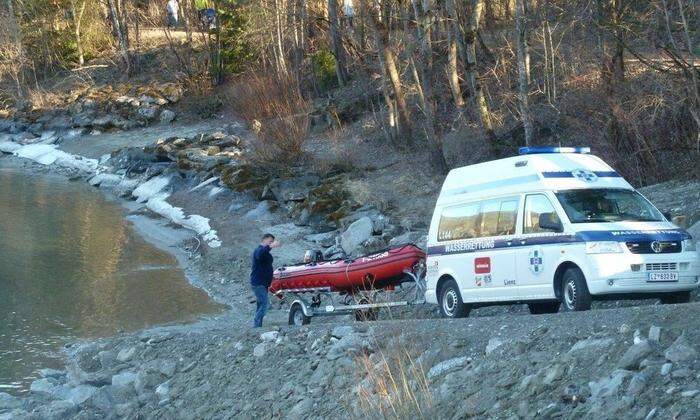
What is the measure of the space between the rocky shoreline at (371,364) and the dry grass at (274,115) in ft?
23.2

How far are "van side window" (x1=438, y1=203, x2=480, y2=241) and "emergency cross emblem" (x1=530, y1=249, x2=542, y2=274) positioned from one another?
1.34 m

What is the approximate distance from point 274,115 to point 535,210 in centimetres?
2641

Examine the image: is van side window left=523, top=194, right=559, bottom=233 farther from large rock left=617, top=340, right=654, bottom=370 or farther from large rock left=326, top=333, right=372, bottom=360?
large rock left=617, top=340, right=654, bottom=370

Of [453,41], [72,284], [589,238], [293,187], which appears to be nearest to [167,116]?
[293,187]

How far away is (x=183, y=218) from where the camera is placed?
3441cm

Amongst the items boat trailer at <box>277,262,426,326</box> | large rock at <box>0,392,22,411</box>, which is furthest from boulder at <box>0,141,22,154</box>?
large rock at <box>0,392,22,411</box>

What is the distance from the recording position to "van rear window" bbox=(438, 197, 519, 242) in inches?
578

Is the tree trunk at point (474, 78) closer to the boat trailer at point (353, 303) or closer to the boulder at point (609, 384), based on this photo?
the boat trailer at point (353, 303)

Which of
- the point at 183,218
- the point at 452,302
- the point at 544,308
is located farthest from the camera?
the point at 183,218

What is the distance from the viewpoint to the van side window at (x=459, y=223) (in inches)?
607

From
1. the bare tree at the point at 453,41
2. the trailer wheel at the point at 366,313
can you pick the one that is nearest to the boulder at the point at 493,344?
the trailer wheel at the point at 366,313

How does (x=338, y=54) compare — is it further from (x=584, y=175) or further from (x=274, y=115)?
(x=584, y=175)

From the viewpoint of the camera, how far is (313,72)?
48000 millimetres

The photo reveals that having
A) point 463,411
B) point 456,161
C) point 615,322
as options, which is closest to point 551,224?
point 615,322
